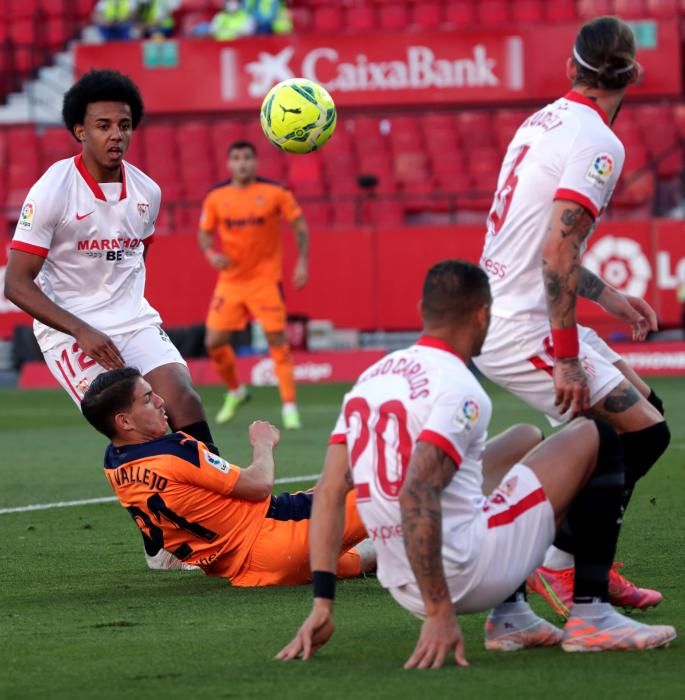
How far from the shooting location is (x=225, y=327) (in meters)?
15.1

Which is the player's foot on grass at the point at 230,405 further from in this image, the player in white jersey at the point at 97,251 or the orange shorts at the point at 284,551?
the orange shorts at the point at 284,551

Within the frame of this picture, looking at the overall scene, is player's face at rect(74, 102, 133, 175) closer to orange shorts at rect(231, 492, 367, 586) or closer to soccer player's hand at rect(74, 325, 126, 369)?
soccer player's hand at rect(74, 325, 126, 369)

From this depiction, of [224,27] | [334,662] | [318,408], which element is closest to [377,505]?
[334,662]

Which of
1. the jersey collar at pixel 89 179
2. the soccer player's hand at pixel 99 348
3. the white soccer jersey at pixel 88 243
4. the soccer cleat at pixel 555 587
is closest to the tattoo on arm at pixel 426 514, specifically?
the soccer cleat at pixel 555 587

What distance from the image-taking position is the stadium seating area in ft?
72.2

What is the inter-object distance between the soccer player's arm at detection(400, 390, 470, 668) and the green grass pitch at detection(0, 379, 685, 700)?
0.23 meters

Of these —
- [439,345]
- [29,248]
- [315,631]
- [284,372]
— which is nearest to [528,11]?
[284,372]

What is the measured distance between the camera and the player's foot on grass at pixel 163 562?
292 inches

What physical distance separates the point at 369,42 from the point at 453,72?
1.33 metres

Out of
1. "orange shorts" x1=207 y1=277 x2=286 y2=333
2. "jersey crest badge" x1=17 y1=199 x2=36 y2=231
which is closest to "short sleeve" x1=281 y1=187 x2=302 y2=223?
"orange shorts" x1=207 y1=277 x2=286 y2=333

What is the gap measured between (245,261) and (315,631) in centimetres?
1056

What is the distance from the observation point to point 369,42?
79.8 ft

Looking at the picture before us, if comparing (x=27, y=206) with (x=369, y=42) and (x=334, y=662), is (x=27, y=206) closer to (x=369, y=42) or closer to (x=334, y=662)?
(x=334, y=662)

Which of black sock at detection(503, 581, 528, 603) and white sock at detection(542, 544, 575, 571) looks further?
white sock at detection(542, 544, 575, 571)
